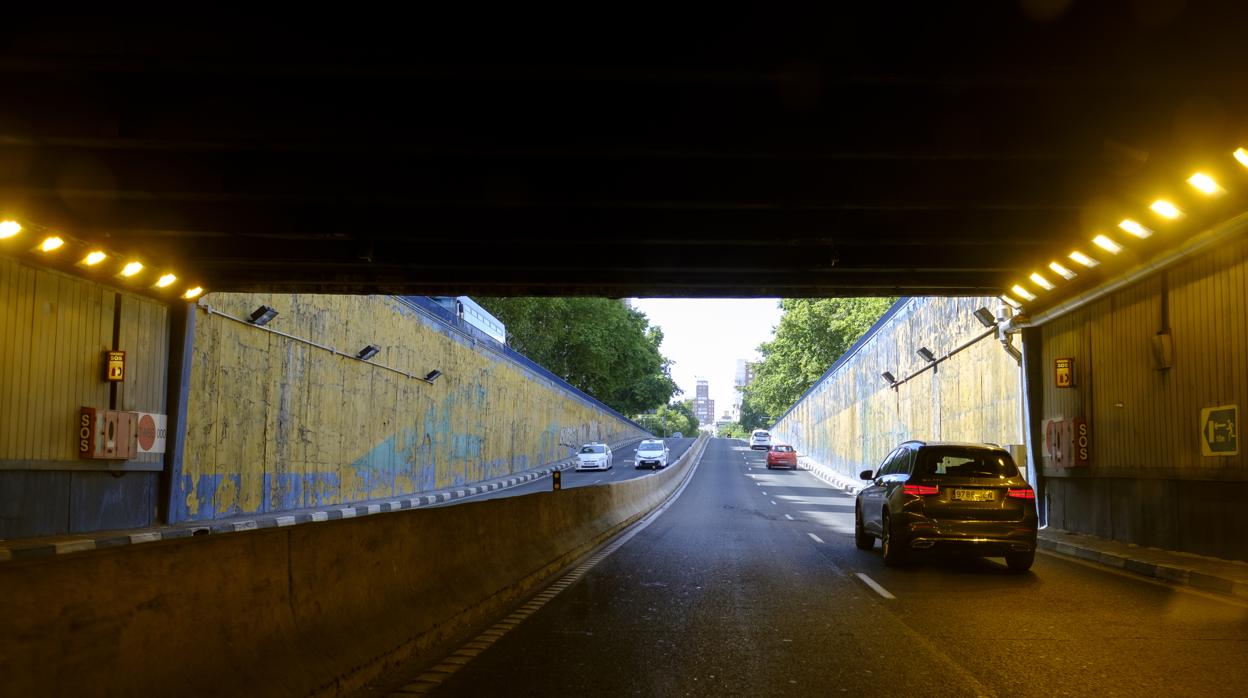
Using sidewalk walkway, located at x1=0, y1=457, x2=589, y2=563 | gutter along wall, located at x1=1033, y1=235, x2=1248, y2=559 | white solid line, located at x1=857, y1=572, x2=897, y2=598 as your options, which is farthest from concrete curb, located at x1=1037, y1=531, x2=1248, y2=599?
sidewalk walkway, located at x1=0, y1=457, x2=589, y2=563

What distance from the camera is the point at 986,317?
844 inches

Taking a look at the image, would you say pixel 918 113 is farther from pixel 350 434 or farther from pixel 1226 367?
pixel 350 434

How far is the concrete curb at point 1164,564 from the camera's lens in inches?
411

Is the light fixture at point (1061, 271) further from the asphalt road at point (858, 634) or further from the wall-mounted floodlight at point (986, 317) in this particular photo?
the wall-mounted floodlight at point (986, 317)

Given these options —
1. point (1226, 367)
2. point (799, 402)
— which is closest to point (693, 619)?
point (1226, 367)

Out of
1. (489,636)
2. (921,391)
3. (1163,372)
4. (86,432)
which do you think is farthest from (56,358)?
(921,391)

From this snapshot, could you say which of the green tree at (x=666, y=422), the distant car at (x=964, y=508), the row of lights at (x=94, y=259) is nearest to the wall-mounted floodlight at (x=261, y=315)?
the row of lights at (x=94, y=259)

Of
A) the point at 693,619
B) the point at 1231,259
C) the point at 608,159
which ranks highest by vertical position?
the point at 608,159

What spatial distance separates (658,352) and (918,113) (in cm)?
11527

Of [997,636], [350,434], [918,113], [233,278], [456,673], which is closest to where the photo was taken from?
[456,673]

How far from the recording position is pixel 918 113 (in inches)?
375

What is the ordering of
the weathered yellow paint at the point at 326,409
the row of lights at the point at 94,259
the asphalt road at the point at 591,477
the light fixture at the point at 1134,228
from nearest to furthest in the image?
the light fixture at the point at 1134,228 → the row of lights at the point at 94,259 → the weathered yellow paint at the point at 326,409 → the asphalt road at the point at 591,477

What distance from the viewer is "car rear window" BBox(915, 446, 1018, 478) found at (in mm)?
11984

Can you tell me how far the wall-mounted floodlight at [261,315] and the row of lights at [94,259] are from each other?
2.62m
